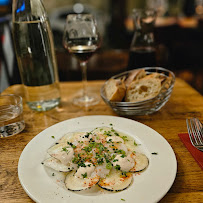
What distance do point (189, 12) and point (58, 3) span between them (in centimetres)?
409

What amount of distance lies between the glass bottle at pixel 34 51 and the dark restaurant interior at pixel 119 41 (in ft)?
0.67

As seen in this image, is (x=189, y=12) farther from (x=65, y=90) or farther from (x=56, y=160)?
(x=56, y=160)

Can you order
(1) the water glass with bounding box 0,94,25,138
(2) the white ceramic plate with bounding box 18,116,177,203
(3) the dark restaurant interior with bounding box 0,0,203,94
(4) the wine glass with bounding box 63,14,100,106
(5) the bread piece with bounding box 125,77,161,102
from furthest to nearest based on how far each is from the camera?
(3) the dark restaurant interior with bounding box 0,0,203,94, (4) the wine glass with bounding box 63,14,100,106, (5) the bread piece with bounding box 125,77,161,102, (1) the water glass with bounding box 0,94,25,138, (2) the white ceramic plate with bounding box 18,116,177,203

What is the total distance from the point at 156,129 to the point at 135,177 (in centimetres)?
39

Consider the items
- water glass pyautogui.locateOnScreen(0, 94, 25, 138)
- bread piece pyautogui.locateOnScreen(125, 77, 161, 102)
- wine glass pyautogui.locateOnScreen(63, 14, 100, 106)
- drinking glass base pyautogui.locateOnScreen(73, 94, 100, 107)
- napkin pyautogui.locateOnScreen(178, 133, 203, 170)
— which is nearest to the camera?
napkin pyautogui.locateOnScreen(178, 133, 203, 170)

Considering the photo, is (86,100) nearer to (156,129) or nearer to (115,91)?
(115,91)

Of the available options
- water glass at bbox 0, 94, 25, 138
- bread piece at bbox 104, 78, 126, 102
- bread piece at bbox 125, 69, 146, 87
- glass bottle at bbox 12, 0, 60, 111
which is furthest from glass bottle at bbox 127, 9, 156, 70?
water glass at bbox 0, 94, 25, 138

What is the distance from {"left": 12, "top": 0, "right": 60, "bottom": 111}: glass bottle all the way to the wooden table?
0.11 m

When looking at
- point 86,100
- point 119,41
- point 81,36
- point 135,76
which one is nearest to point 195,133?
point 135,76

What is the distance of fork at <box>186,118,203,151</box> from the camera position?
0.89 meters

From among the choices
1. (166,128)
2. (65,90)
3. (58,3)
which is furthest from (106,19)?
(166,128)

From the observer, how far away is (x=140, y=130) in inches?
38.8

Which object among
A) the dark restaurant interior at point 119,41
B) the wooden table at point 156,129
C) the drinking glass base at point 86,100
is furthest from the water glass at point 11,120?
the dark restaurant interior at point 119,41

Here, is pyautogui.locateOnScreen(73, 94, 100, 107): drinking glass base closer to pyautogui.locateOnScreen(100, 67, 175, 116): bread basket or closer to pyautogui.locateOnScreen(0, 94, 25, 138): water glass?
pyautogui.locateOnScreen(100, 67, 175, 116): bread basket
